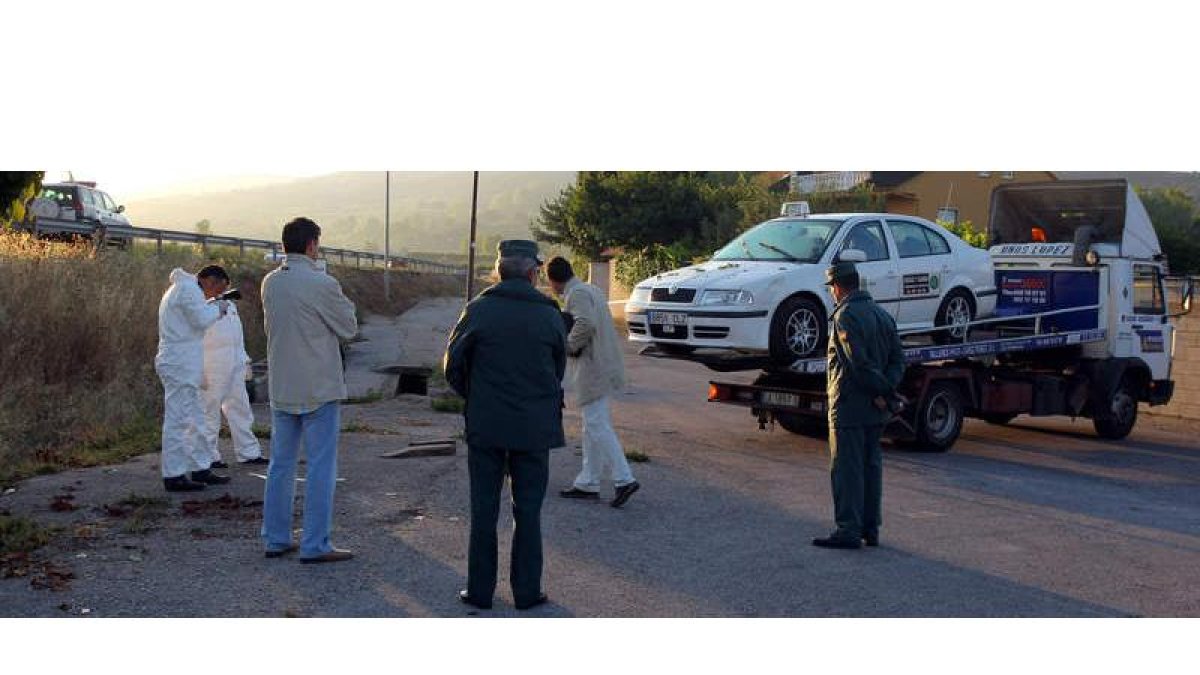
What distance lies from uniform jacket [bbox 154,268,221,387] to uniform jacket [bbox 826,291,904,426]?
482cm

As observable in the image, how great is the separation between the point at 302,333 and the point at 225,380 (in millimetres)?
3221

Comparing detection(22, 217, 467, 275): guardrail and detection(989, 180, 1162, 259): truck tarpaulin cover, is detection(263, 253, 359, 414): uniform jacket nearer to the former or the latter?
detection(22, 217, 467, 275): guardrail

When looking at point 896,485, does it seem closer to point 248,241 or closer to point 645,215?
point 248,241

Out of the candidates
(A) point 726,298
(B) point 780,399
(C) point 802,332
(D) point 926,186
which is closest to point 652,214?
(D) point 926,186

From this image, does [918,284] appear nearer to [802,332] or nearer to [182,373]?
[802,332]

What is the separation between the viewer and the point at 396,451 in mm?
11500

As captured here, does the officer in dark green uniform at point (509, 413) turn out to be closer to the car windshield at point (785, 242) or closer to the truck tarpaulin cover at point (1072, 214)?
the car windshield at point (785, 242)

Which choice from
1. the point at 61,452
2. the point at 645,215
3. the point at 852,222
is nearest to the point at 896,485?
the point at 852,222

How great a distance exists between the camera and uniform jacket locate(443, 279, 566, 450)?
623 centimetres

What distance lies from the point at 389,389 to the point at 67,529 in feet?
33.6

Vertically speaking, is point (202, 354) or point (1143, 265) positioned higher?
point (1143, 265)

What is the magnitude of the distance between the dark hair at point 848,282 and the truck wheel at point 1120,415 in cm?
853

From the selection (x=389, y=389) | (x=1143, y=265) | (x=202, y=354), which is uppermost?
(x=1143, y=265)

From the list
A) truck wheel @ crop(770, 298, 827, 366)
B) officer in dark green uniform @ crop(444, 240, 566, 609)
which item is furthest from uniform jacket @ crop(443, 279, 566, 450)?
truck wheel @ crop(770, 298, 827, 366)
